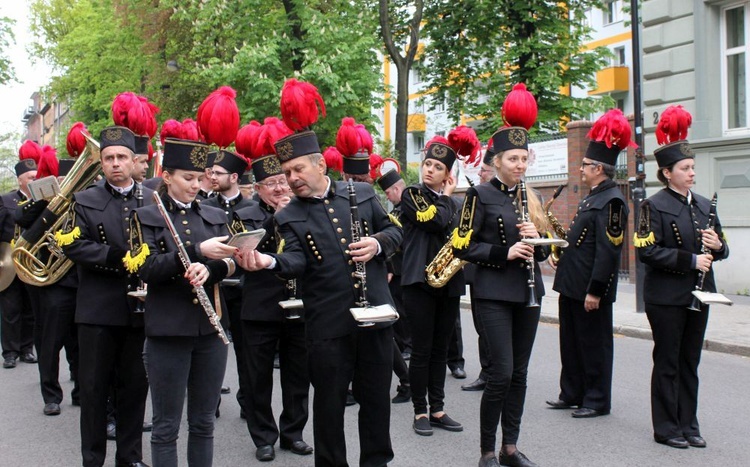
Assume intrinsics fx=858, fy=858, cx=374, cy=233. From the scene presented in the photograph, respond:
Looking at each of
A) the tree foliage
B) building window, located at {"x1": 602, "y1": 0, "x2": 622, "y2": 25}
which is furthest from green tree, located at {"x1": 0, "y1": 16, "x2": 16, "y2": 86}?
building window, located at {"x1": 602, "y1": 0, "x2": 622, "y2": 25}

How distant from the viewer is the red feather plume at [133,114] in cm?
607

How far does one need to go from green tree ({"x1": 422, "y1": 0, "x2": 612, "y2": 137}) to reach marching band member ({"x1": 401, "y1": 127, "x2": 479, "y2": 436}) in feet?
56.2

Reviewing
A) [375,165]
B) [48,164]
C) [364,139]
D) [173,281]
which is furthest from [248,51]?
[173,281]

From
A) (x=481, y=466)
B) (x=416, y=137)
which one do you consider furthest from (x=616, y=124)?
(x=416, y=137)

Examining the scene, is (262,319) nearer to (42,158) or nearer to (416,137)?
(42,158)

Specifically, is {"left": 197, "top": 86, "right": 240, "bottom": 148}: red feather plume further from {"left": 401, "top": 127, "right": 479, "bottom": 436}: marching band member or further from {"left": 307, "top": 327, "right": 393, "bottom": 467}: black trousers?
{"left": 401, "top": 127, "right": 479, "bottom": 436}: marching band member

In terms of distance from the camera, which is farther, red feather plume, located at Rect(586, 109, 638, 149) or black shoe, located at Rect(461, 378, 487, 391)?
black shoe, located at Rect(461, 378, 487, 391)

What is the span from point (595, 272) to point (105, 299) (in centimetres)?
402

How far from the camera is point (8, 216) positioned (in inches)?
411

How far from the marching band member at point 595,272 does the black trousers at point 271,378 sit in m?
2.48

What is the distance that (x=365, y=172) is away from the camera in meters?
8.03

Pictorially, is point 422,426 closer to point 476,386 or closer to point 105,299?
point 476,386

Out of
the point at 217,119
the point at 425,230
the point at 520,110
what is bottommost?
the point at 425,230

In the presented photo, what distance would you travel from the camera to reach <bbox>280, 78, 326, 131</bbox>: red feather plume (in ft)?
16.1
